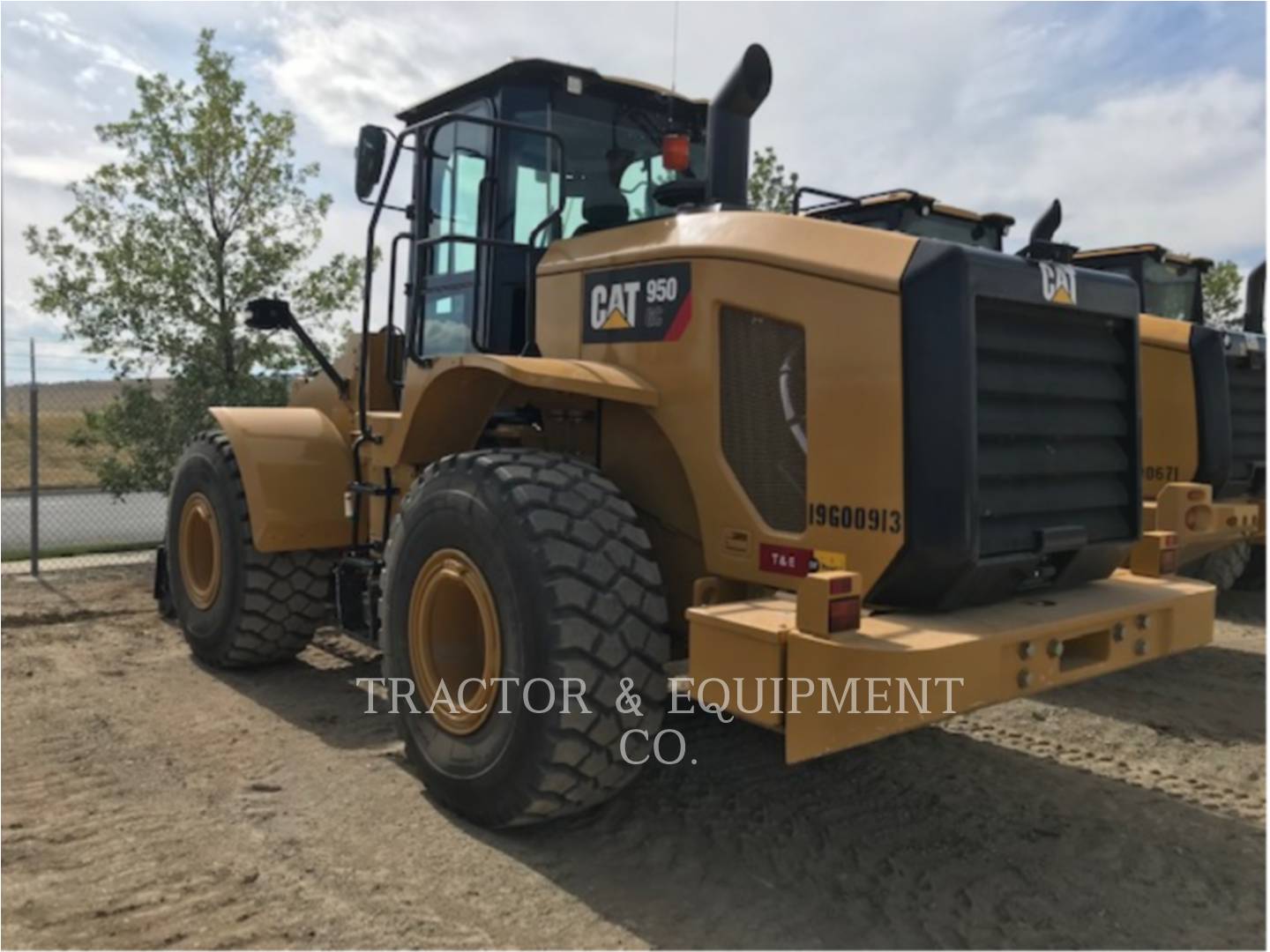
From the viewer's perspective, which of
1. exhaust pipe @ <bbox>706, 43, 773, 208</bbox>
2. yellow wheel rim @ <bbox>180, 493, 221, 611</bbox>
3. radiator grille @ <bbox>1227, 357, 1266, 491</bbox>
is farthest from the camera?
radiator grille @ <bbox>1227, 357, 1266, 491</bbox>

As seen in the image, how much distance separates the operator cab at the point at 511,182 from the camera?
4.76 metres

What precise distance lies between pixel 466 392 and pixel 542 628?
1493 millimetres

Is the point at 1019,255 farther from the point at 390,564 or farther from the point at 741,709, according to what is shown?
the point at 390,564

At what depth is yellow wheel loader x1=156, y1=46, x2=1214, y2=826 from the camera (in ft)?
10.6

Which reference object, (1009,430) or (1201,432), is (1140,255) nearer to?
(1201,432)

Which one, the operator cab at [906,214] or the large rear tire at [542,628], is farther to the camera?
the operator cab at [906,214]

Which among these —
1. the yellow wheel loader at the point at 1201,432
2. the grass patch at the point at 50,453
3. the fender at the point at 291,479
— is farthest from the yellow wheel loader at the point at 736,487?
the grass patch at the point at 50,453

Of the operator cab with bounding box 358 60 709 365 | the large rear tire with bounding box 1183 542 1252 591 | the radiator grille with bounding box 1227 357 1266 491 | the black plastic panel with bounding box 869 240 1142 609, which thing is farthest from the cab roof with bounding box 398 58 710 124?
the large rear tire with bounding box 1183 542 1252 591

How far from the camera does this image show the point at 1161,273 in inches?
385

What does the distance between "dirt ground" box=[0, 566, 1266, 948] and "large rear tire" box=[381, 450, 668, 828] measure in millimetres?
243

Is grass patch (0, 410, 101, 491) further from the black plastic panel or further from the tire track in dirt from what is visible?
the black plastic panel

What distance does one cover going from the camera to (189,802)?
4027 mm

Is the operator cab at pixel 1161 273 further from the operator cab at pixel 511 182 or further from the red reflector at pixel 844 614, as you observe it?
the red reflector at pixel 844 614

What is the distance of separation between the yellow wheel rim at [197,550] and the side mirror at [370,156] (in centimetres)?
235
